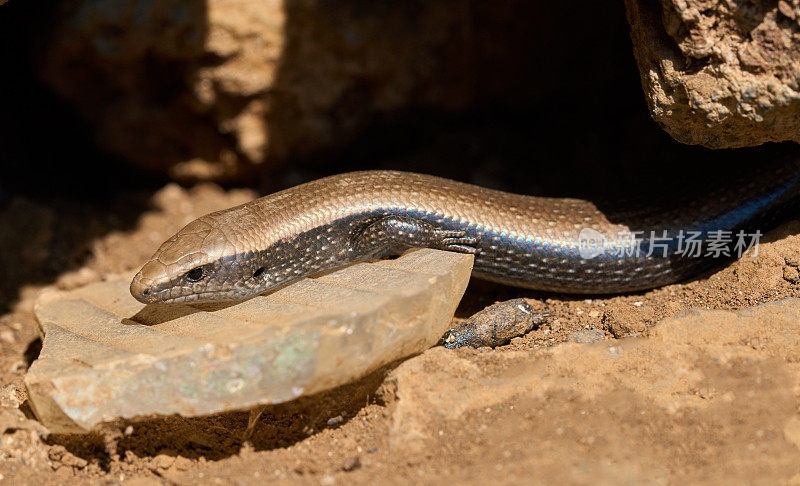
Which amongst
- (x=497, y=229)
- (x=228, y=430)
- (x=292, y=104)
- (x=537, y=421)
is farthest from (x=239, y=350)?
(x=292, y=104)

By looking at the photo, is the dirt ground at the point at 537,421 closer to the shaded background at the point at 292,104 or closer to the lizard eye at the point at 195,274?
the lizard eye at the point at 195,274

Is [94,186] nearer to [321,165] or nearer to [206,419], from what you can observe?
[321,165]

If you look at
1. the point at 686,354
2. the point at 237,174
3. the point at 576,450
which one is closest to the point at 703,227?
the point at 686,354

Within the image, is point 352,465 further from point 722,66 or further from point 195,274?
point 722,66

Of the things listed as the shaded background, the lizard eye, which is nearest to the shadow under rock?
the lizard eye

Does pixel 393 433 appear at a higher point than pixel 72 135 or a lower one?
Result: lower

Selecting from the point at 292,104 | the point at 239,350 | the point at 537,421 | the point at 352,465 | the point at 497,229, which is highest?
the point at 292,104

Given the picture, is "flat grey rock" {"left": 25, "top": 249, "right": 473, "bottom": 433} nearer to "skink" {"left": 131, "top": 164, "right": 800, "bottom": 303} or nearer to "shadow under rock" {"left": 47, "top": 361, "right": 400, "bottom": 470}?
"shadow under rock" {"left": 47, "top": 361, "right": 400, "bottom": 470}
